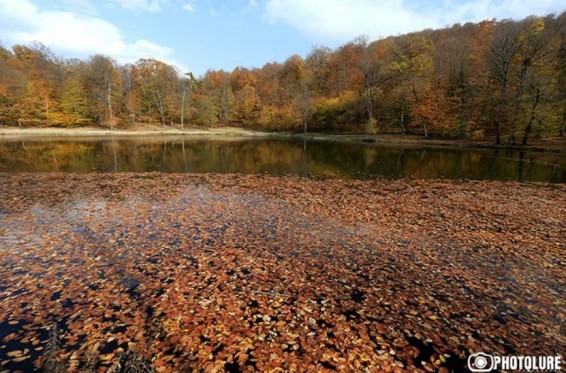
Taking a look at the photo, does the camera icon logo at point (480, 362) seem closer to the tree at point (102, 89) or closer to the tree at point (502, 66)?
the tree at point (502, 66)

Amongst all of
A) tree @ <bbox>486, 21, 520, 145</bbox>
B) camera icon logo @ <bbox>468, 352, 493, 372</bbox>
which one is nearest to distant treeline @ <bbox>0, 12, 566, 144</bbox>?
tree @ <bbox>486, 21, 520, 145</bbox>

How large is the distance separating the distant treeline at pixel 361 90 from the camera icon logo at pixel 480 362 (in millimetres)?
53838

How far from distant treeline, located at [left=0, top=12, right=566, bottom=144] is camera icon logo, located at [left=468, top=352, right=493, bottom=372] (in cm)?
5384

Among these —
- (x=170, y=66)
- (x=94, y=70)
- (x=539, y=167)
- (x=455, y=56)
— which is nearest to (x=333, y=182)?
(x=539, y=167)

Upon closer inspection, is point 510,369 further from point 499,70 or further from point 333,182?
point 499,70

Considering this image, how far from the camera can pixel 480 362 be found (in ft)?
18.0

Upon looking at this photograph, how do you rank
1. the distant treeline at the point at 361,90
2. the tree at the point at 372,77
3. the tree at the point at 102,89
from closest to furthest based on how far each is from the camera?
the distant treeline at the point at 361,90 < the tree at the point at 372,77 < the tree at the point at 102,89

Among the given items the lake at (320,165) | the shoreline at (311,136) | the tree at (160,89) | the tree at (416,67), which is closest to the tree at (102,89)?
the shoreline at (311,136)

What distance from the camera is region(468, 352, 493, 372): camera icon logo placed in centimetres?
537

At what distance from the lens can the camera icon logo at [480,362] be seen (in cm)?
537

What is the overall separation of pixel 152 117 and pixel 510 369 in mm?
102012

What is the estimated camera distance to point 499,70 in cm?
5138

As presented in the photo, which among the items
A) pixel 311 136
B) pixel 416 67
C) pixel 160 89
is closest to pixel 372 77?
pixel 416 67

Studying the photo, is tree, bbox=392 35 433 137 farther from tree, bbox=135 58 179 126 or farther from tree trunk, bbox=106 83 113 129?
tree trunk, bbox=106 83 113 129
